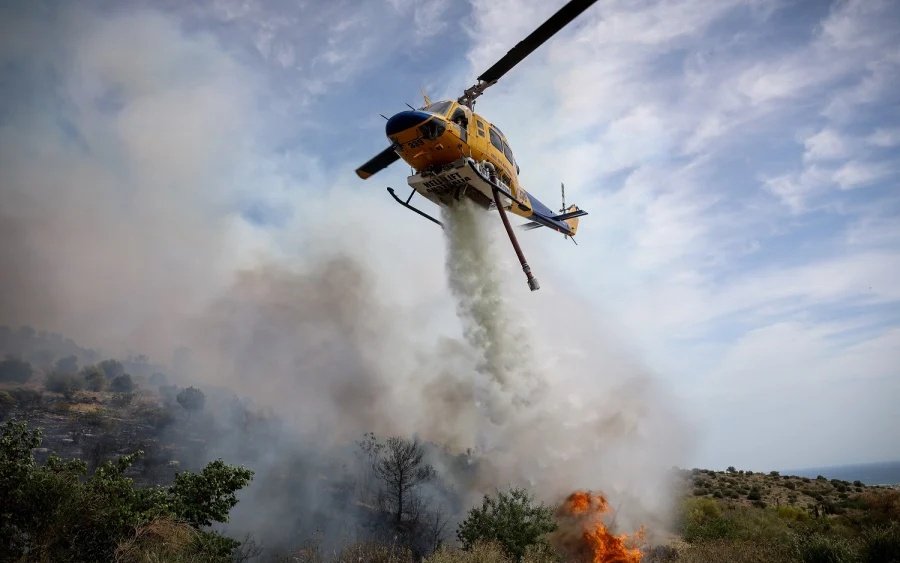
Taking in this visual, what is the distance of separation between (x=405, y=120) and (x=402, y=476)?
22775mm

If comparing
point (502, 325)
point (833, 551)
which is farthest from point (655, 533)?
point (502, 325)

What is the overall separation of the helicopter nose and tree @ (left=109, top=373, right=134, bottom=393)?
182 ft

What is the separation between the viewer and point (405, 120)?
14.2m

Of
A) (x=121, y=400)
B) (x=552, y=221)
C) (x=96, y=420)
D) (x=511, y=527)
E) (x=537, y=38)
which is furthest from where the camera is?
(x=121, y=400)

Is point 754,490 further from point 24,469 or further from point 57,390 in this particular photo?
point 57,390

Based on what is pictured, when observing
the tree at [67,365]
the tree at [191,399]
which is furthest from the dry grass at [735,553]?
the tree at [67,365]

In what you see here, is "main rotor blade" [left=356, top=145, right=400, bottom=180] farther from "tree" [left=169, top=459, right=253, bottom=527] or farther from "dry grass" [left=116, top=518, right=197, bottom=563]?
"dry grass" [left=116, top=518, right=197, bottom=563]

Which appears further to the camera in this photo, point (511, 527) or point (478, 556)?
point (511, 527)

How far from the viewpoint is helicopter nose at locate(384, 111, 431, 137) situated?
14.1 metres

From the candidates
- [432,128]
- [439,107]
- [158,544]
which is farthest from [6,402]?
[439,107]

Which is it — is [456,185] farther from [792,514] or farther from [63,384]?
[63,384]

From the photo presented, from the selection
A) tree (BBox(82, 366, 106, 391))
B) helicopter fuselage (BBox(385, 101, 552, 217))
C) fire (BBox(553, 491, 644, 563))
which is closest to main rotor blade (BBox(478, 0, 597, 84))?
helicopter fuselage (BBox(385, 101, 552, 217))

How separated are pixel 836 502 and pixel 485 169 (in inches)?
1276

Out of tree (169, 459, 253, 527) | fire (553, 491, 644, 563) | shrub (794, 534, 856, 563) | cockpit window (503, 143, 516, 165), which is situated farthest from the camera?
fire (553, 491, 644, 563)
